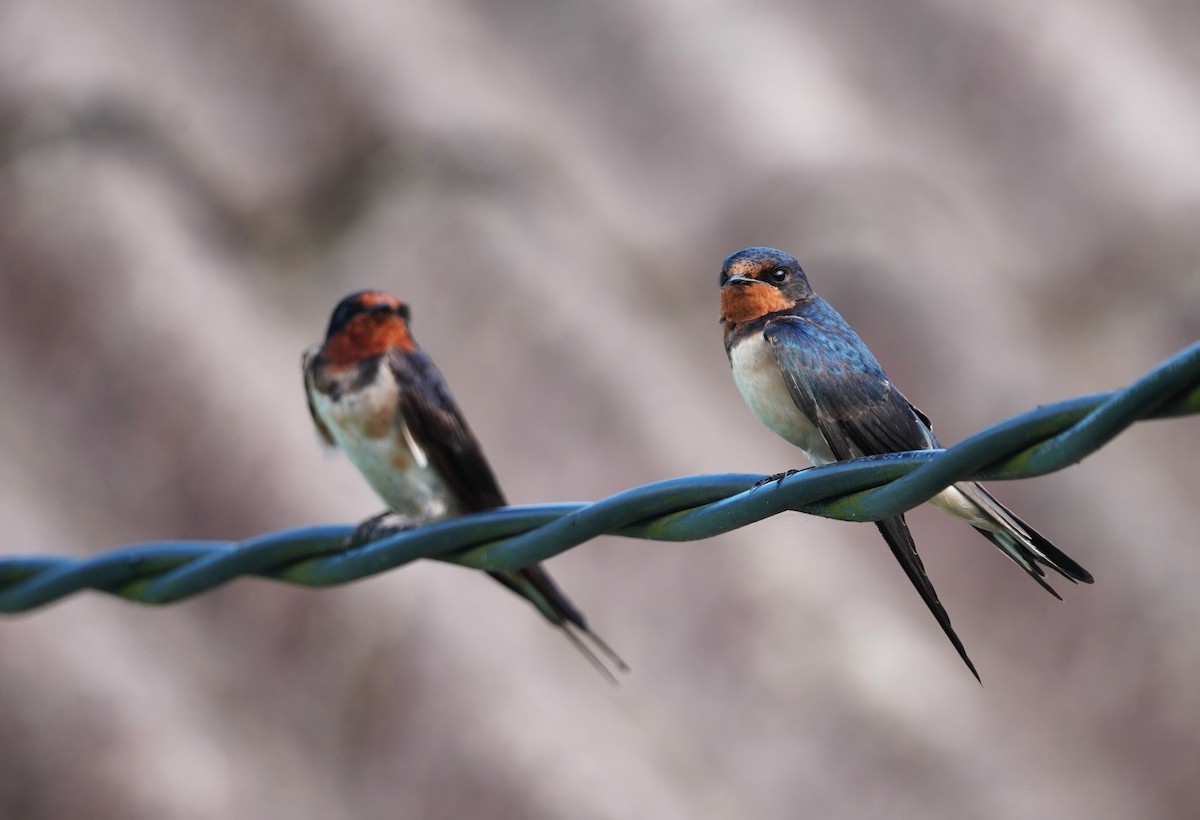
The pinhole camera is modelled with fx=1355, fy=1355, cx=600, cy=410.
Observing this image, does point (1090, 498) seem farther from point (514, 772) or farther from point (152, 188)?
point (152, 188)

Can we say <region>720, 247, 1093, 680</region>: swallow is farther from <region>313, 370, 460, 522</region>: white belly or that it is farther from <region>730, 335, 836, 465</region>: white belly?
<region>313, 370, 460, 522</region>: white belly

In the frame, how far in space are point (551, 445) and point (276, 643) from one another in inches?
67.1

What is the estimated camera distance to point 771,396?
2453mm

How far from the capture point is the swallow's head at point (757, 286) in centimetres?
262

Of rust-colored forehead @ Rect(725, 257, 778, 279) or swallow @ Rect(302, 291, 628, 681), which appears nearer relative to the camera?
rust-colored forehead @ Rect(725, 257, 778, 279)

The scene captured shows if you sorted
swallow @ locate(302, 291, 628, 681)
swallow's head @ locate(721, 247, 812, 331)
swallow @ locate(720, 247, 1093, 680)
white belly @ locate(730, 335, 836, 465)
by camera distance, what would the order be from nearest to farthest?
1. swallow @ locate(720, 247, 1093, 680)
2. white belly @ locate(730, 335, 836, 465)
3. swallow's head @ locate(721, 247, 812, 331)
4. swallow @ locate(302, 291, 628, 681)

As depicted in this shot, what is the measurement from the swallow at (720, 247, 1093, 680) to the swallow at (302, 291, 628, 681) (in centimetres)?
97

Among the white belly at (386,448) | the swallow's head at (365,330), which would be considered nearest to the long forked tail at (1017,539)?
the white belly at (386,448)

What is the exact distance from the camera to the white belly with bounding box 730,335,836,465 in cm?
244

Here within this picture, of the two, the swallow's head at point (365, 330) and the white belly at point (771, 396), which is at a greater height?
the swallow's head at point (365, 330)

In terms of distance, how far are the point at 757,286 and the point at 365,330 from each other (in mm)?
1197

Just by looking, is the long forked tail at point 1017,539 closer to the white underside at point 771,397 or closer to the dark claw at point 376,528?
the white underside at point 771,397

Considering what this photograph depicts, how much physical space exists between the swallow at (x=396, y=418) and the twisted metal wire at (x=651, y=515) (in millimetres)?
792

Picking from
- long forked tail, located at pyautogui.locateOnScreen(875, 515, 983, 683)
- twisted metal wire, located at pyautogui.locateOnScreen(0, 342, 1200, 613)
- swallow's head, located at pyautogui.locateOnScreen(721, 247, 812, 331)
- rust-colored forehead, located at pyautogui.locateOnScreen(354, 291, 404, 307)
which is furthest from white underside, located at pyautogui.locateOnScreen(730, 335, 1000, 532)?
rust-colored forehead, located at pyautogui.locateOnScreen(354, 291, 404, 307)
